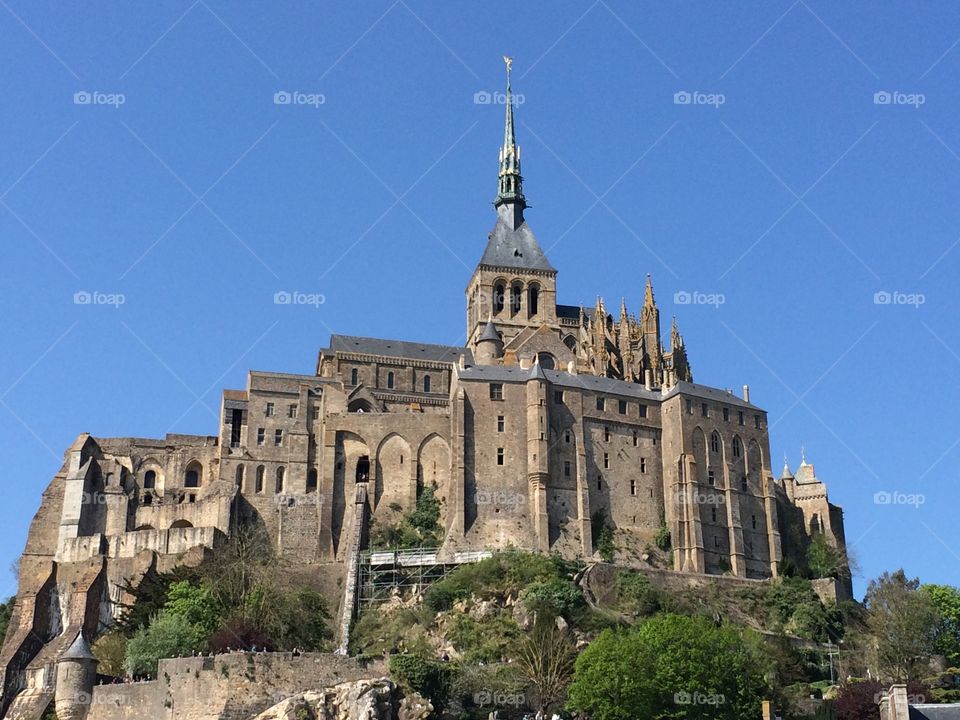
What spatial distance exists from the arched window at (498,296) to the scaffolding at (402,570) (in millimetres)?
31053

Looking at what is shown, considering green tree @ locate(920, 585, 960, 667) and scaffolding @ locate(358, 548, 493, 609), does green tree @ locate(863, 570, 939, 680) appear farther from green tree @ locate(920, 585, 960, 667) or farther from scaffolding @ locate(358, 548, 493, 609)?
scaffolding @ locate(358, 548, 493, 609)

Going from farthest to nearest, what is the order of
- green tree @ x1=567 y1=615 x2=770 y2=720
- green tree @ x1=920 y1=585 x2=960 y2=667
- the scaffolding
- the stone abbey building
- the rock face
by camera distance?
the stone abbey building
the scaffolding
green tree @ x1=920 y1=585 x2=960 y2=667
the rock face
green tree @ x1=567 y1=615 x2=770 y2=720

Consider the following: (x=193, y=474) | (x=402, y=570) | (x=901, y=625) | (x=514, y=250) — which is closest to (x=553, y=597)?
(x=402, y=570)

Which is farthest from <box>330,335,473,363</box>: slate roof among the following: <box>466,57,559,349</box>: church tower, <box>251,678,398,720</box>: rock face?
<box>251,678,398,720</box>: rock face

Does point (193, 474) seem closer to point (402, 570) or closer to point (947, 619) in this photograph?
point (402, 570)

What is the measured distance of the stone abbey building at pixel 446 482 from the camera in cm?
8719

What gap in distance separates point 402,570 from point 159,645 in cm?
1744

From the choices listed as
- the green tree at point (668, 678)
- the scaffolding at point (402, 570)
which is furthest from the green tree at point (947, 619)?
the scaffolding at point (402, 570)

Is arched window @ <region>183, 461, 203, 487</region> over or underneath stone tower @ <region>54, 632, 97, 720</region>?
over

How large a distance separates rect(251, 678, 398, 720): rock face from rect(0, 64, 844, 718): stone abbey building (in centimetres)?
2062

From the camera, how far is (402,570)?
277 ft

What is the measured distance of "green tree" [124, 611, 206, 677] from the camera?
70.3 m

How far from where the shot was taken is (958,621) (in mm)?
83312

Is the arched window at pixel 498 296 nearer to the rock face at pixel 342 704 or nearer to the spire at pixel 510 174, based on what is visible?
the spire at pixel 510 174
